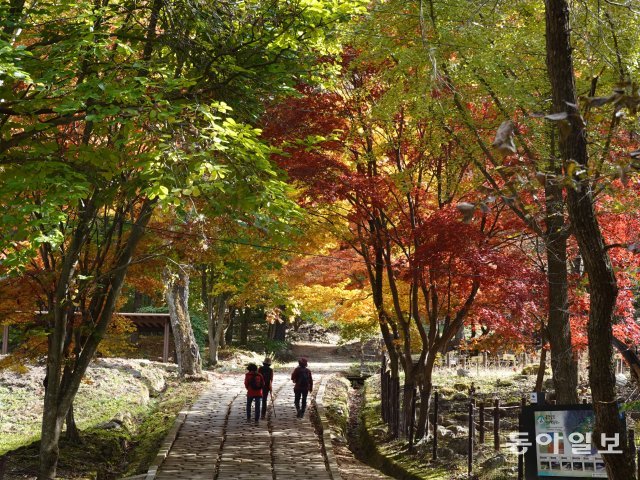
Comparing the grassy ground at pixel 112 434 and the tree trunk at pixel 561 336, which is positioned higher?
the tree trunk at pixel 561 336

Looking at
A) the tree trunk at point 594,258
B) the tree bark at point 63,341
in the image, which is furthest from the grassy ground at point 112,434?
the tree trunk at point 594,258

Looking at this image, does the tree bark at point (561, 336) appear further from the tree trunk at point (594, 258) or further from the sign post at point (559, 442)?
the tree trunk at point (594, 258)

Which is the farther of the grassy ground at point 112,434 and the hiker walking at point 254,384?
the hiker walking at point 254,384

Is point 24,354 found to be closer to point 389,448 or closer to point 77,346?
point 77,346

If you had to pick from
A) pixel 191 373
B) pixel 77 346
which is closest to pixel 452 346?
pixel 191 373

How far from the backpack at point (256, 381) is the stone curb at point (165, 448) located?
1.63m

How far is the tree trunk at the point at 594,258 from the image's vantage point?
17.1 ft

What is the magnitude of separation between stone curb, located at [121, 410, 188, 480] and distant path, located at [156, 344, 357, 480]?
9 cm

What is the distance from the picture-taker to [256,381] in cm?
1504

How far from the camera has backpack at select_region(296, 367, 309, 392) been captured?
15594 millimetres

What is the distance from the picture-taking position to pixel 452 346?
36.1m

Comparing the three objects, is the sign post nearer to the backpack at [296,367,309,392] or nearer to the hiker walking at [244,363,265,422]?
the hiker walking at [244,363,265,422]

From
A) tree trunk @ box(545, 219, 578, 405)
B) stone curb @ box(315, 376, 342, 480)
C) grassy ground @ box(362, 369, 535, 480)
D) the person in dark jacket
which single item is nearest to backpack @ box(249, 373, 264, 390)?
the person in dark jacket

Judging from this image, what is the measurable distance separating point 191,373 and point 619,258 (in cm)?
1365
